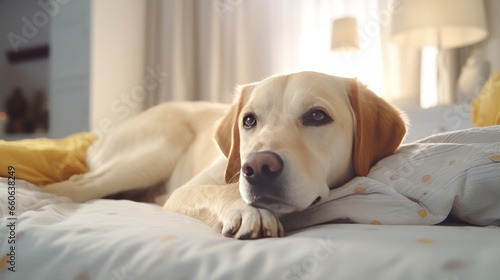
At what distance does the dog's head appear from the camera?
1.07 meters

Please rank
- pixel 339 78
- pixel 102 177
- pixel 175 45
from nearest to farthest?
pixel 339 78
pixel 102 177
pixel 175 45

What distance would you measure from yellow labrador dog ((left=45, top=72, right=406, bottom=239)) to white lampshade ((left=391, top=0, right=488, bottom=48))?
2291mm

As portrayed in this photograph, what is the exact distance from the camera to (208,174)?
65.3 inches

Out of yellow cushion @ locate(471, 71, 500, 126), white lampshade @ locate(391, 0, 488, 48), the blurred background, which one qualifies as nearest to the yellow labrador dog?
yellow cushion @ locate(471, 71, 500, 126)

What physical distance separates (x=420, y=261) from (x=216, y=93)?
4261 millimetres

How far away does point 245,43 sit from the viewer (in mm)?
4832

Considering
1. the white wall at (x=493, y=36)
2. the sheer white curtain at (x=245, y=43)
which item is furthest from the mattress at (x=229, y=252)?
the sheer white curtain at (x=245, y=43)

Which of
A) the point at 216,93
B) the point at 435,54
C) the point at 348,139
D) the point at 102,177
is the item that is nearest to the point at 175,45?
the point at 216,93

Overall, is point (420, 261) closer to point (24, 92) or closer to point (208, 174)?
point (208, 174)

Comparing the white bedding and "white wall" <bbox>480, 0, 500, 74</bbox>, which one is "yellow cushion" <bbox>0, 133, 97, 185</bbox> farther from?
"white wall" <bbox>480, 0, 500, 74</bbox>

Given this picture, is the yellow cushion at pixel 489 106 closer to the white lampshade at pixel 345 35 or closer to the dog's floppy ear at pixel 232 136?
the dog's floppy ear at pixel 232 136

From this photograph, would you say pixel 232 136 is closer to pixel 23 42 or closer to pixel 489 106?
pixel 489 106

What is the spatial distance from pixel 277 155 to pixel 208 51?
4055mm

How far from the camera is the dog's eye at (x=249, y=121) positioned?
4.62 feet
